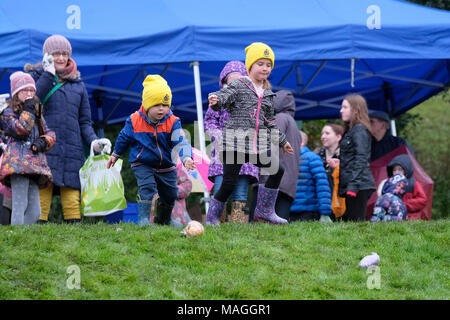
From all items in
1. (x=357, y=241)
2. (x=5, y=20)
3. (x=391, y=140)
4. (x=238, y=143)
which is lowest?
(x=357, y=241)

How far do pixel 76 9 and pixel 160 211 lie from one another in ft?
11.8

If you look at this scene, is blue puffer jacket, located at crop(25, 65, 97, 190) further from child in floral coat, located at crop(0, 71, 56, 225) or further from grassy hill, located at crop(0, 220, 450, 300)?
grassy hill, located at crop(0, 220, 450, 300)

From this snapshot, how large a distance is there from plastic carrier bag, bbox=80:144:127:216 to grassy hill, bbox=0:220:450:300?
107 cm

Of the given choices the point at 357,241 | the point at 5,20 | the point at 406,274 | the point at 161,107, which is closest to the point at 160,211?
the point at 161,107

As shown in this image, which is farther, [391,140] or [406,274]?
[391,140]

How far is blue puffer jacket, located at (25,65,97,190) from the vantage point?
894 cm

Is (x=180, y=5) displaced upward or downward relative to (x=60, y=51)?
upward

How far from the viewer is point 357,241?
7566mm

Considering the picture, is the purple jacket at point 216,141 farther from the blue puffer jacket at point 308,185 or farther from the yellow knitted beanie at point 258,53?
the blue puffer jacket at point 308,185

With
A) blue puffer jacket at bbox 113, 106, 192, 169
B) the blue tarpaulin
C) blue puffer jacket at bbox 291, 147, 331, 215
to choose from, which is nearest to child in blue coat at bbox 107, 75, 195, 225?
blue puffer jacket at bbox 113, 106, 192, 169

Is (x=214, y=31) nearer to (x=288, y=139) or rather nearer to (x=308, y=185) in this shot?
(x=288, y=139)

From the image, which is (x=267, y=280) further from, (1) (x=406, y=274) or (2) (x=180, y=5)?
(2) (x=180, y=5)

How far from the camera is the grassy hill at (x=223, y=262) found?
6.13 m
